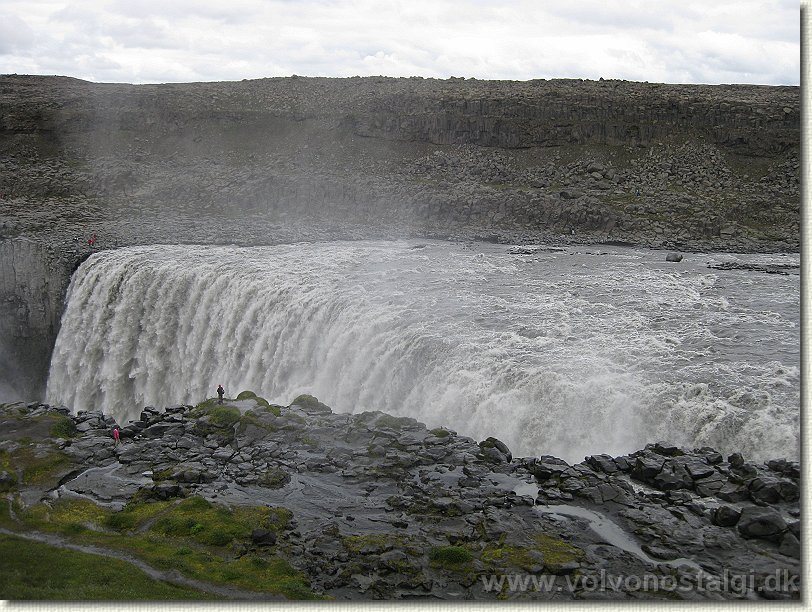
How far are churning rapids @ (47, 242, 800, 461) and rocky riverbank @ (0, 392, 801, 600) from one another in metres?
2.46

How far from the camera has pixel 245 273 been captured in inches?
1863

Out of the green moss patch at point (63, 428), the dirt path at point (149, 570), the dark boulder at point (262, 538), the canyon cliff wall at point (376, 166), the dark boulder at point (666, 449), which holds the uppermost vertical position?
the canyon cliff wall at point (376, 166)

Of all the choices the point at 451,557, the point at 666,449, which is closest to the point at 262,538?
the point at 451,557

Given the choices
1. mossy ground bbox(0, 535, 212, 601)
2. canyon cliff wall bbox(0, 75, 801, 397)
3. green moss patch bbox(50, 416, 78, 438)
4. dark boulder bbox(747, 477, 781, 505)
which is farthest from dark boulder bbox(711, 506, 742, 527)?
canyon cliff wall bbox(0, 75, 801, 397)

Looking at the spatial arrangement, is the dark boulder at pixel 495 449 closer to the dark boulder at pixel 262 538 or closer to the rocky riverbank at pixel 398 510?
the rocky riverbank at pixel 398 510

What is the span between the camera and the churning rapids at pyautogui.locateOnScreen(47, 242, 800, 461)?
28672 millimetres

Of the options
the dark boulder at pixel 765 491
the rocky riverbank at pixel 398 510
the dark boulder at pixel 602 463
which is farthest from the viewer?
the dark boulder at pixel 602 463

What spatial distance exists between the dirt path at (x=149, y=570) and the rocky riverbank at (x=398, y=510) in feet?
0.64

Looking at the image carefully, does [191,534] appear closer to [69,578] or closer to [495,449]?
[69,578]

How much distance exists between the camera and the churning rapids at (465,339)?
28.7 metres

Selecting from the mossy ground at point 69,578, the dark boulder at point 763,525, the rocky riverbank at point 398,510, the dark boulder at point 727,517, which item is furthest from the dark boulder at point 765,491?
the mossy ground at point 69,578

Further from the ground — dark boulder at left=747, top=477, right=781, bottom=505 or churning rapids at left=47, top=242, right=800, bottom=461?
churning rapids at left=47, top=242, right=800, bottom=461

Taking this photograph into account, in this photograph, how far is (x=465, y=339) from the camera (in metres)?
34.9

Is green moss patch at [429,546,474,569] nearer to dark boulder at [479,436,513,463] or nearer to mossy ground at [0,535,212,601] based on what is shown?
dark boulder at [479,436,513,463]
